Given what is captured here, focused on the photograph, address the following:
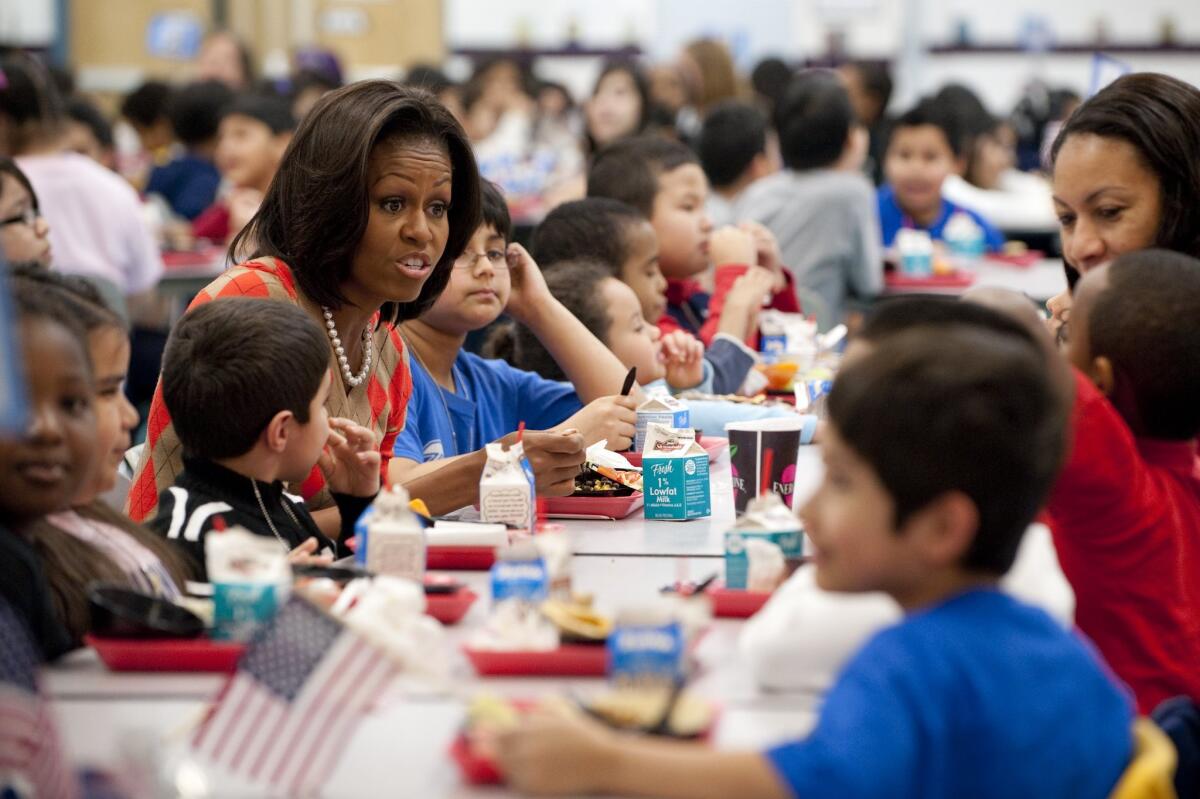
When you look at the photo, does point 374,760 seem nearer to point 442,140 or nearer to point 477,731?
point 477,731

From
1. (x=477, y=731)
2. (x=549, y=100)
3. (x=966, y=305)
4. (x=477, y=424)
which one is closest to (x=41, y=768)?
(x=477, y=731)

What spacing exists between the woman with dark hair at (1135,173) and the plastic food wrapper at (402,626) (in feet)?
5.16

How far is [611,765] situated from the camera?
1.35 metres

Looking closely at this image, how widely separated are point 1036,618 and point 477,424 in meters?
2.11

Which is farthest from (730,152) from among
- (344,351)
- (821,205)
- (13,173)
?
(344,351)

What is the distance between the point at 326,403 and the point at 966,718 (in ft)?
5.58

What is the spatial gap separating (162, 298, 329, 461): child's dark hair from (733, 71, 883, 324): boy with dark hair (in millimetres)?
3845

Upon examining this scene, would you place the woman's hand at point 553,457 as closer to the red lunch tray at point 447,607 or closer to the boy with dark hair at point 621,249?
the red lunch tray at point 447,607

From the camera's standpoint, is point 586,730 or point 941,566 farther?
point 941,566

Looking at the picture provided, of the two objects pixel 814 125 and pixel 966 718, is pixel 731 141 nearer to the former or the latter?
pixel 814 125

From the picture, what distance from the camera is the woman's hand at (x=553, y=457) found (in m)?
2.64

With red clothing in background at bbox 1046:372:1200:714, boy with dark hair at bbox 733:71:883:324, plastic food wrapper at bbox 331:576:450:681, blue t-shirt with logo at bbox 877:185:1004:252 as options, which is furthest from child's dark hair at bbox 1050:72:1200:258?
blue t-shirt with logo at bbox 877:185:1004:252

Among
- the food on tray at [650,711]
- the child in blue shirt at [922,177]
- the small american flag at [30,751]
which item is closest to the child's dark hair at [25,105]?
the child in blue shirt at [922,177]

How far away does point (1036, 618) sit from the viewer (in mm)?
1453
